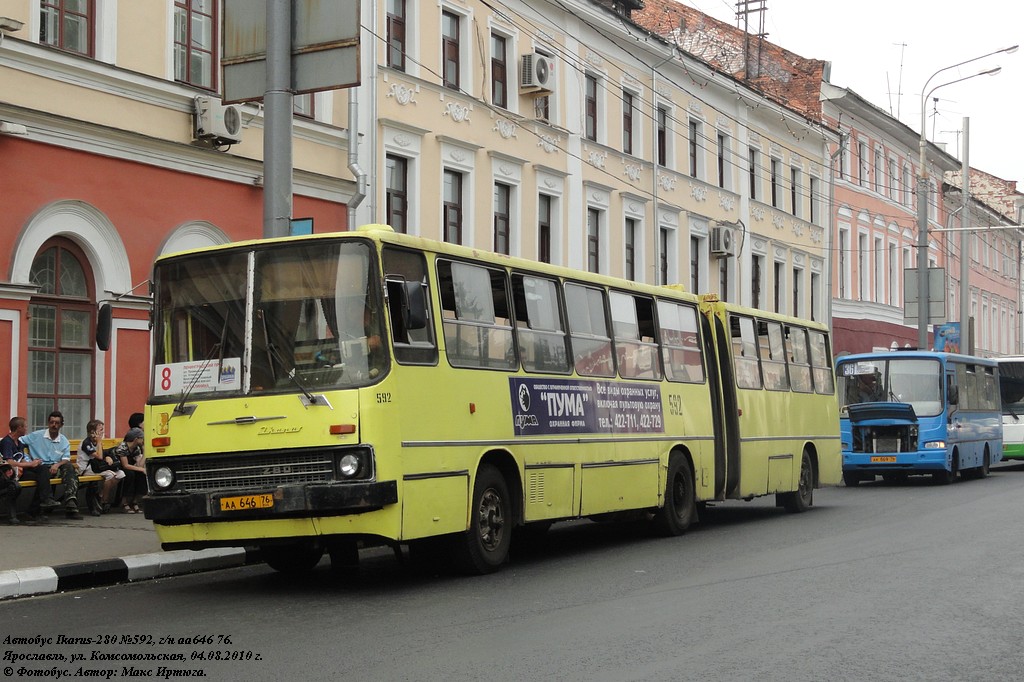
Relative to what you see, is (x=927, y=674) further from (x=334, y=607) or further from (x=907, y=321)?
(x=907, y=321)

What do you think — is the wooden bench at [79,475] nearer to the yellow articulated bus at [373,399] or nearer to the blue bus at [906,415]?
the yellow articulated bus at [373,399]

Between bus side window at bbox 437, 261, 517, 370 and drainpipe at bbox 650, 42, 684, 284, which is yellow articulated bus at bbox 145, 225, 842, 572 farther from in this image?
drainpipe at bbox 650, 42, 684, 284

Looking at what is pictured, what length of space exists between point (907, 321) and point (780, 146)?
22.6ft

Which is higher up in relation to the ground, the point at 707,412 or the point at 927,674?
the point at 707,412

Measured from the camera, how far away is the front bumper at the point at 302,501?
10.8 meters

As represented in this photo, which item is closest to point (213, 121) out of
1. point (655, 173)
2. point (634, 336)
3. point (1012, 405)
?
point (634, 336)

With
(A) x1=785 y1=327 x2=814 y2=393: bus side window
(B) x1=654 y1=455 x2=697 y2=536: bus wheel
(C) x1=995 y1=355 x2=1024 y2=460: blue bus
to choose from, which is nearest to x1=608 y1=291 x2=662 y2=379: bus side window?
(B) x1=654 y1=455 x2=697 y2=536: bus wheel

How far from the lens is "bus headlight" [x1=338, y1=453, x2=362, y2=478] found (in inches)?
430

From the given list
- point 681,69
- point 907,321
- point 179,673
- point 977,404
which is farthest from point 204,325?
point 907,321

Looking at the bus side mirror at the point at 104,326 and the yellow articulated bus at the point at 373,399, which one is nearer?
the yellow articulated bus at the point at 373,399

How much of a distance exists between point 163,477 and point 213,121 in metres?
10.3

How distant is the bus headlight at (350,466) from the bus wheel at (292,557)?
2005 mm

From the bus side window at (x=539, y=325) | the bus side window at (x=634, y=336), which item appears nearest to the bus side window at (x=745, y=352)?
the bus side window at (x=634, y=336)

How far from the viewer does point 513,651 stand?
8414mm
